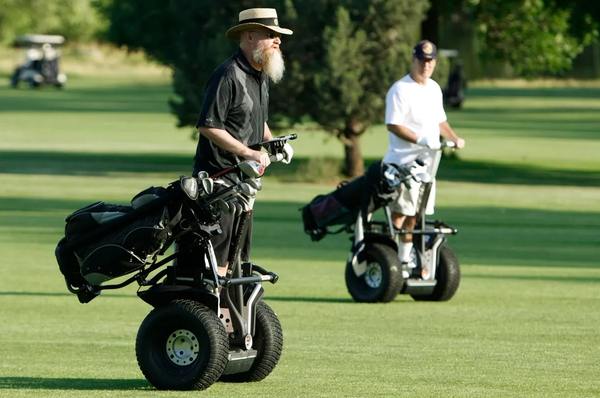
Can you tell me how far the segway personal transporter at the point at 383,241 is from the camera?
557 inches

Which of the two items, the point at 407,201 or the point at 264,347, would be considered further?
the point at 407,201

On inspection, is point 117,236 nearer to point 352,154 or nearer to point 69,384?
point 69,384

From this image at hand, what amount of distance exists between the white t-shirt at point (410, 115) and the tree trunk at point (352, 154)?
1785 cm

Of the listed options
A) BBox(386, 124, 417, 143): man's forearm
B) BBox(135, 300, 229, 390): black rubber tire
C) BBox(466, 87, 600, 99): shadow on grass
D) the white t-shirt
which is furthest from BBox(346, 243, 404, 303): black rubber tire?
BBox(466, 87, 600, 99): shadow on grass

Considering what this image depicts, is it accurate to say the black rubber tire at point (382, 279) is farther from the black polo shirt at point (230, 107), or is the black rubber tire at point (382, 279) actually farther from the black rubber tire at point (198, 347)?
the black rubber tire at point (198, 347)

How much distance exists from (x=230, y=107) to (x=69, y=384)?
1813 millimetres

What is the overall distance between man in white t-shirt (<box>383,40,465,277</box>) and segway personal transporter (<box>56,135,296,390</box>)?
4.99 metres

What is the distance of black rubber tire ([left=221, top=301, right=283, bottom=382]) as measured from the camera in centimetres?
945

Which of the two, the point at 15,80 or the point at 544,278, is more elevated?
the point at 544,278

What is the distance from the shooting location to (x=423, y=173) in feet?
46.6

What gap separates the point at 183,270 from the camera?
9.30 meters

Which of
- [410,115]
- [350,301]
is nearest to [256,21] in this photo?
[410,115]

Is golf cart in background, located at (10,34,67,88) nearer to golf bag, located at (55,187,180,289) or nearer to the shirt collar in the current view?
the shirt collar

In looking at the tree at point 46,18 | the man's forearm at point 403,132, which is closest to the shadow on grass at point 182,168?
the man's forearm at point 403,132
